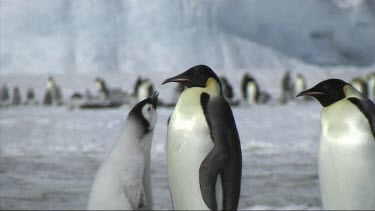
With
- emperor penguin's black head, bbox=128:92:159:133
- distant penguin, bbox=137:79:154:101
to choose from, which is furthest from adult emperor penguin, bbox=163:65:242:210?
distant penguin, bbox=137:79:154:101

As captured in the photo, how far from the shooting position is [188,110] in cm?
278

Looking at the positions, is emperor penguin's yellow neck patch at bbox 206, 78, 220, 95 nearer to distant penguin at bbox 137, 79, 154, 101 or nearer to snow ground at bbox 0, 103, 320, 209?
snow ground at bbox 0, 103, 320, 209

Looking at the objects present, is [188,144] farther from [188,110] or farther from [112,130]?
[112,130]

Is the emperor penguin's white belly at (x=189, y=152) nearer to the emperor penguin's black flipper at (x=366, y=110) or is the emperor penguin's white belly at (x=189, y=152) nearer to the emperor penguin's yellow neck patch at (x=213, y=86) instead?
the emperor penguin's yellow neck patch at (x=213, y=86)

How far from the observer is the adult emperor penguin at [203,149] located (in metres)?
2.69

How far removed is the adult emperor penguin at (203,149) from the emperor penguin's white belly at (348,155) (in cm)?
35

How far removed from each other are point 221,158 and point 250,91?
10.8 meters

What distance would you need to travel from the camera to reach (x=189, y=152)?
2764mm

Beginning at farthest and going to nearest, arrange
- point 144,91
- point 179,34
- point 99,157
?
point 179,34
point 144,91
point 99,157

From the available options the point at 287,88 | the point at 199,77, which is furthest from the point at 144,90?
the point at 199,77

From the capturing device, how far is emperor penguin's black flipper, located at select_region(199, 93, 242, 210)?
105 inches

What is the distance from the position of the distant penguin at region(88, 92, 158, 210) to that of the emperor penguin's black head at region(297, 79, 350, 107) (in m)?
0.63

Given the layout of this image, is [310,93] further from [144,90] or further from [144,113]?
[144,90]

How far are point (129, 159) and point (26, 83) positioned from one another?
1473cm
